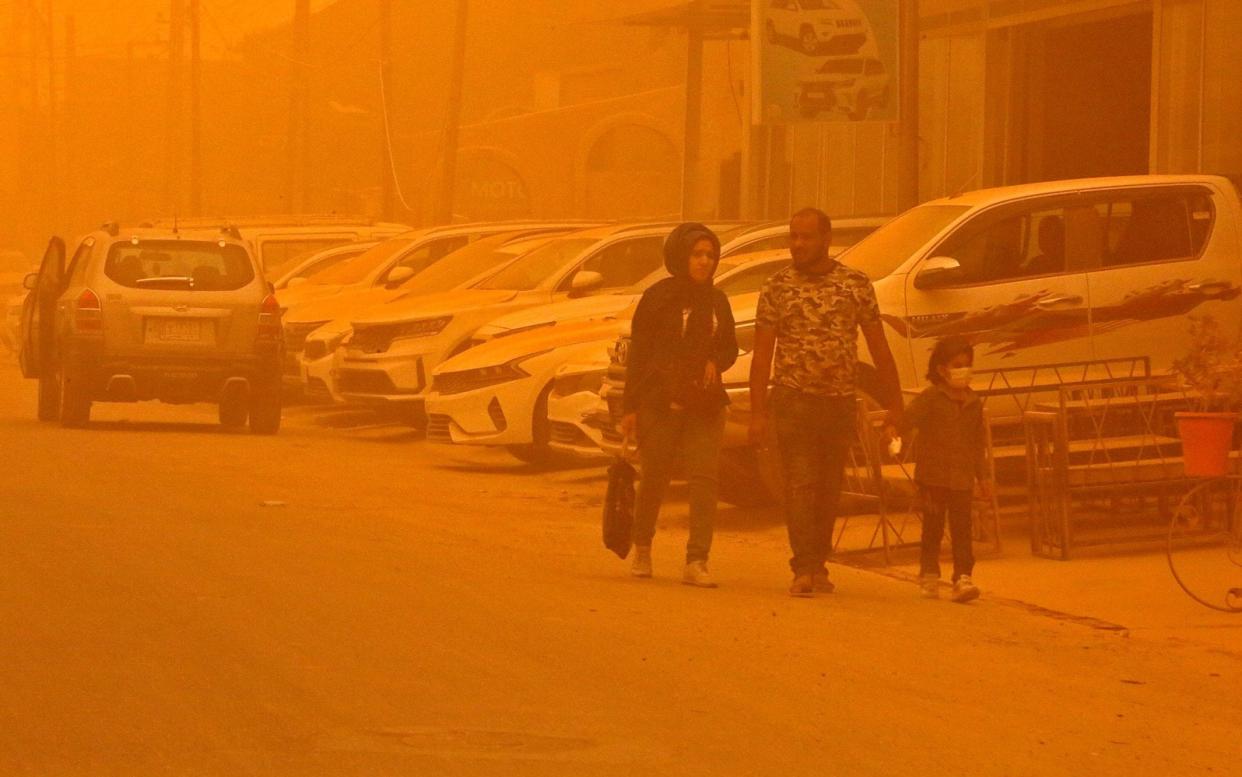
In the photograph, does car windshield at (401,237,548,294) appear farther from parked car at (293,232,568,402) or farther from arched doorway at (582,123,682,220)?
arched doorway at (582,123,682,220)

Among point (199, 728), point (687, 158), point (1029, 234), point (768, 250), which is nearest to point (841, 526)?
point (1029, 234)

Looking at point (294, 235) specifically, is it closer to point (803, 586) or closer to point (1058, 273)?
point (1058, 273)

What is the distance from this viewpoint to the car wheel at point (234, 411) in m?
19.5

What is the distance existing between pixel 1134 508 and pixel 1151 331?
52.0 inches

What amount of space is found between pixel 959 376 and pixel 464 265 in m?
11.9

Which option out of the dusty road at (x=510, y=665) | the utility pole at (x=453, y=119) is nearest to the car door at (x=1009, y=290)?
the dusty road at (x=510, y=665)

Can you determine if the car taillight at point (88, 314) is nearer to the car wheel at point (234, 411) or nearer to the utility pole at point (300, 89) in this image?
the car wheel at point (234, 411)

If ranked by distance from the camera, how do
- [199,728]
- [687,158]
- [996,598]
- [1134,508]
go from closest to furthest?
[199,728], [996,598], [1134,508], [687,158]

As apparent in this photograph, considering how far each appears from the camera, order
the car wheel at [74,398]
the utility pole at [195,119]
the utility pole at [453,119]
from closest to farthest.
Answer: the car wheel at [74,398]
the utility pole at [453,119]
the utility pole at [195,119]

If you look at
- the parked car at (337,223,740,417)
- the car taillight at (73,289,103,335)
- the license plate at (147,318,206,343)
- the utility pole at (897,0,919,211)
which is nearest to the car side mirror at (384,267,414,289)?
the parked car at (337,223,740,417)

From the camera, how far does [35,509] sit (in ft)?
42.1

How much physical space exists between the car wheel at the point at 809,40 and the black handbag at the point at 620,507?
1080 cm

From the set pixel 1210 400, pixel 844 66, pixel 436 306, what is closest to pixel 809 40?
pixel 844 66

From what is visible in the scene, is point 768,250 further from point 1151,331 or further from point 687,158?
point 687,158
